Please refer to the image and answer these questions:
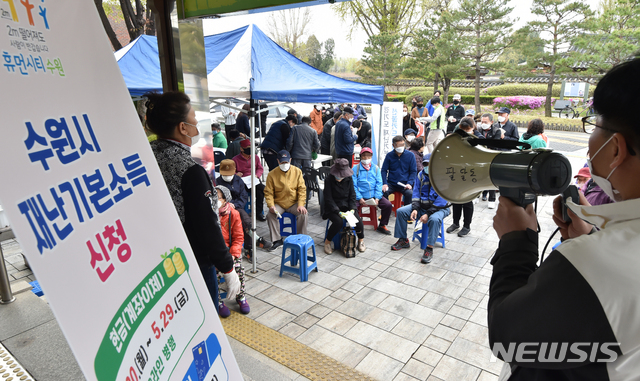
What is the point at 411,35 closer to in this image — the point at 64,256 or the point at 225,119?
Result: the point at 225,119

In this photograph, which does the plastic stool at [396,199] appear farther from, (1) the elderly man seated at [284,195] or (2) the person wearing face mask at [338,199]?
(1) the elderly man seated at [284,195]

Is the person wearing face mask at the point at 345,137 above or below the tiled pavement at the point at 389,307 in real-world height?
above

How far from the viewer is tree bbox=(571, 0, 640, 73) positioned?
1644 centimetres

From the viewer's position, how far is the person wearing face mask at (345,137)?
8781mm

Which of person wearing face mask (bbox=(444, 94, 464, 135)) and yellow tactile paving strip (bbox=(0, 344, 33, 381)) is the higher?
person wearing face mask (bbox=(444, 94, 464, 135))

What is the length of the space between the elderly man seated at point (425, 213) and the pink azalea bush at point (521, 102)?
2271cm

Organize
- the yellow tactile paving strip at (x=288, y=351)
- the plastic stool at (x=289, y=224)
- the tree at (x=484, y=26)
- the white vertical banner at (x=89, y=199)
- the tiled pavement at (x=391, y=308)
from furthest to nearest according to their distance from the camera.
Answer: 1. the tree at (x=484, y=26)
2. the plastic stool at (x=289, y=224)
3. the tiled pavement at (x=391, y=308)
4. the yellow tactile paving strip at (x=288, y=351)
5. the white vertical banner at (x=89, y=199)

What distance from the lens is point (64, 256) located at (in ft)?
2.93

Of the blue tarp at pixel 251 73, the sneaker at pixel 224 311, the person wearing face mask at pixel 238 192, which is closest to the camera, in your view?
the sneaker at pixel 224 311

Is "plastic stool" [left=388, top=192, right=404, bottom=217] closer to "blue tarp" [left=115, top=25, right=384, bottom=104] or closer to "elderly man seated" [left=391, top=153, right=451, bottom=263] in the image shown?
"elderly man seated" [left=391, top=153, right=451, bottom=263]

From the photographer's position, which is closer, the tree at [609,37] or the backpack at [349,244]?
the backpack at [349,244]

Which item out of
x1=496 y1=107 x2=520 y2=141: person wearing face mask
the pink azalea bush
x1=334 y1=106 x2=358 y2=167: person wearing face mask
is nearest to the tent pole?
x1=334 y1=106 x2=358 y2=167: person wearing face mask

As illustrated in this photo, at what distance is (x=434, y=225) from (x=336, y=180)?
63.4 inches

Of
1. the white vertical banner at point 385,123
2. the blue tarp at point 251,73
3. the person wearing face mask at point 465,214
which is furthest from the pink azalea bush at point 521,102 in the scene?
the blue tarp at point 251,73
